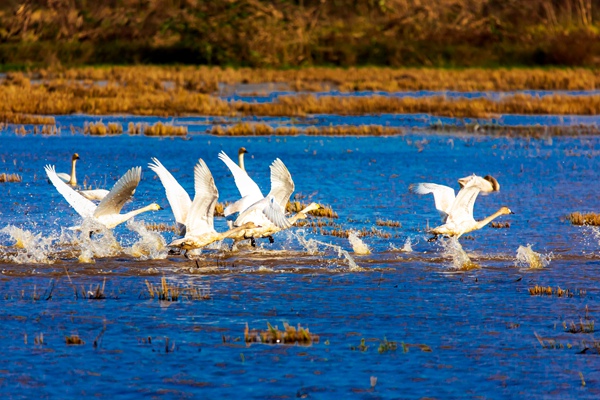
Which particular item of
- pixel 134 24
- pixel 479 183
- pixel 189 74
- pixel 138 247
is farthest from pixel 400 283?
pixel 134 24

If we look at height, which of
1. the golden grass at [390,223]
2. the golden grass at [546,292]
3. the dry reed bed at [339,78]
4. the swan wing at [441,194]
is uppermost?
the dry reed bed at [339,78]

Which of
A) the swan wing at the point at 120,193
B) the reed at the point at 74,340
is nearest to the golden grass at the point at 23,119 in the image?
the swan wing at the point at 120,193

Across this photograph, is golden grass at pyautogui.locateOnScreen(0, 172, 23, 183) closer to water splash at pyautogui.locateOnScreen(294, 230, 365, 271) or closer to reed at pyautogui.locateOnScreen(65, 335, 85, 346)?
water splash at pyautogui.locateOnScreen(294, 230, 365, 271)

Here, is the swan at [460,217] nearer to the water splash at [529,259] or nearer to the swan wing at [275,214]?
the water splash at [529,259]

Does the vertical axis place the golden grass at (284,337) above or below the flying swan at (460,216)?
below

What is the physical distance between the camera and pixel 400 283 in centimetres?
1121

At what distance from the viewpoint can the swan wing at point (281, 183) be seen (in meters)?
12.7

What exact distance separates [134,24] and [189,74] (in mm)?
13314

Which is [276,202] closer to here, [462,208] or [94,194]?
[462,208]

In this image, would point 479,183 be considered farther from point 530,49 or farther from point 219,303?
point 530,49

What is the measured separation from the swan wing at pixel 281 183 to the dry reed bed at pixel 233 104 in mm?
18685

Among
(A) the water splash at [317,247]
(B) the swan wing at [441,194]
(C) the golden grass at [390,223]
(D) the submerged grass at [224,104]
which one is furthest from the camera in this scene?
(D) the submerged grass at [224,104]

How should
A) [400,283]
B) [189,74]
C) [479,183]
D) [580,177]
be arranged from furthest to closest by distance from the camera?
[189,74], [580,177], [479,183], [400,283]

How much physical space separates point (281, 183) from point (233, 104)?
801 inches
